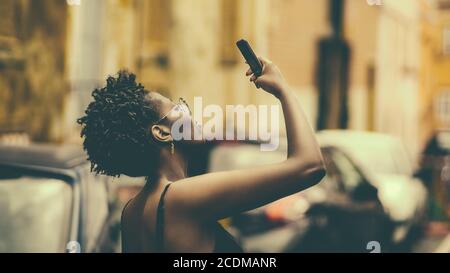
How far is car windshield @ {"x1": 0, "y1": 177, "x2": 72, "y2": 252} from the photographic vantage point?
3502 mm

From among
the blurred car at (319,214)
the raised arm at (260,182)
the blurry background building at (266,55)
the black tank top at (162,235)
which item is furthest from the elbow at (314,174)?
the blurry background building at (266,55)

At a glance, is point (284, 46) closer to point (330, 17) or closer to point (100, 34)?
point (330, 17)

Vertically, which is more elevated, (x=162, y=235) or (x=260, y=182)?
(x=260, y=182)

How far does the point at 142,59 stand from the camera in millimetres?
14570

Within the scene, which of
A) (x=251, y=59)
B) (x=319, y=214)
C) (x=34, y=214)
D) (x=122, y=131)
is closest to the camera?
(x=251, y=59)

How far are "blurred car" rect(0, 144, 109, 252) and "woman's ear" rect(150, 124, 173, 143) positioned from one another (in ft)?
4.09

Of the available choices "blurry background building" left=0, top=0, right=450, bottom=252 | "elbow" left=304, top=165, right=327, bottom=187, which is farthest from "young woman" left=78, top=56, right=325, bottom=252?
"blurry background building" left=0, top=0, right=450, bottom=252

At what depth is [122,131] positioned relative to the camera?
238 cm

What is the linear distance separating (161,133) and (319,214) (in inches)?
154

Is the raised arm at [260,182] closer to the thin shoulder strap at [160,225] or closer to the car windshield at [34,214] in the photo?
the thin shoulder strap at [160,225]

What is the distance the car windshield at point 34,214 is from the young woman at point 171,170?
110 centimetres

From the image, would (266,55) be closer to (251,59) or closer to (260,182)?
(251,59)

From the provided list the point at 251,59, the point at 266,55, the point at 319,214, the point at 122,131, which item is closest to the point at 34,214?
the point at 122,131

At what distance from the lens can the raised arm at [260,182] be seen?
2.18 meters
